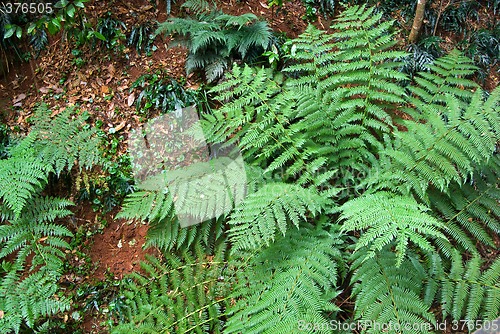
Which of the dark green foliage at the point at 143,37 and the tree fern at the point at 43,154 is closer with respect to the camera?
the tree fern at the point at 43,154

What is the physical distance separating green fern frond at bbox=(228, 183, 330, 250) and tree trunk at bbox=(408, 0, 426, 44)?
7.52 ft

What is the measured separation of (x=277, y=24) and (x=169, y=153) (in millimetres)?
1908

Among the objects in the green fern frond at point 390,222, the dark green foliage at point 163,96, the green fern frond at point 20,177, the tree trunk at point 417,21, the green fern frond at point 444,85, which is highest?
the tree trunk at point 417,21

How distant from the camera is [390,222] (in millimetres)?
2674

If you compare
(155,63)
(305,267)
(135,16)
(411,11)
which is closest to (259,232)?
(305,267)

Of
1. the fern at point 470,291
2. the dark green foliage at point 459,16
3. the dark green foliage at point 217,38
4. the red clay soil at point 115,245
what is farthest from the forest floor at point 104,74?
the fern at point 470,291

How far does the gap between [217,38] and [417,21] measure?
209 cm

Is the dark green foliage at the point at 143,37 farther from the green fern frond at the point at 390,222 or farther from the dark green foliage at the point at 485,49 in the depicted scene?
the dark green foliage at the point at 485,49

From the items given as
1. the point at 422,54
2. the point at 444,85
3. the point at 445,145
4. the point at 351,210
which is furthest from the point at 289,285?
the point at 422,54

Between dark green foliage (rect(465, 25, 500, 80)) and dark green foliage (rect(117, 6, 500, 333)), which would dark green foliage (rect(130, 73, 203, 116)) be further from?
dark green foliage (rect(465, 25, 500, 80))

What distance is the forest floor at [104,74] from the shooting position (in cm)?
434

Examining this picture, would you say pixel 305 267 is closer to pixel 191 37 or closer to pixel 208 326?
pixel 208 326

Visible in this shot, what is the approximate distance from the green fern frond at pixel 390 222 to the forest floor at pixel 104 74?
233 centimetres

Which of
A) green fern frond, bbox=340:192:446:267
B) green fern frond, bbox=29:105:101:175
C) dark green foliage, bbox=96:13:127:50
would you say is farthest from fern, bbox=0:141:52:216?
green fern frond, bbox=340:192:446:267
